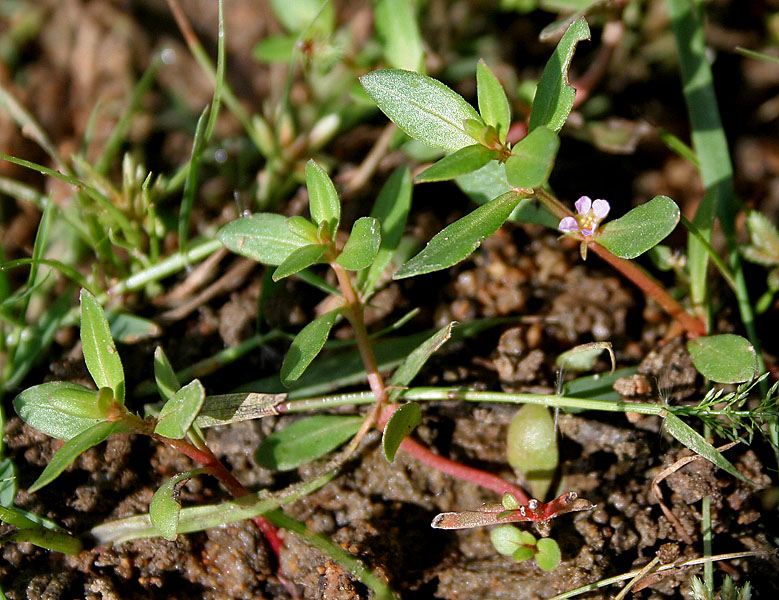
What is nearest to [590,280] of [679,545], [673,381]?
[673,381]

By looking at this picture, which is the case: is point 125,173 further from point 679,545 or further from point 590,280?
point 679,545

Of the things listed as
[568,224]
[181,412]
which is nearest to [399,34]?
[568,224]

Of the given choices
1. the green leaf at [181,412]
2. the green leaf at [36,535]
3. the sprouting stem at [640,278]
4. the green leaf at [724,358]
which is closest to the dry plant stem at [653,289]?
the sprouting stem at [640,278]

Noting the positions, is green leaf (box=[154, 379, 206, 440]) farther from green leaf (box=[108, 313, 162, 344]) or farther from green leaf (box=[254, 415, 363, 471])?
green leaf (box=[108, 313, 162, 344])

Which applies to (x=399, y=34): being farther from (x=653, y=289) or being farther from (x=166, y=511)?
(x=166, y=511)

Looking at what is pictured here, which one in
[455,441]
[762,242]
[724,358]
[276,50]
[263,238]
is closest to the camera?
[724,358]

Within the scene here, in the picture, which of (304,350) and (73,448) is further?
(304,350)
